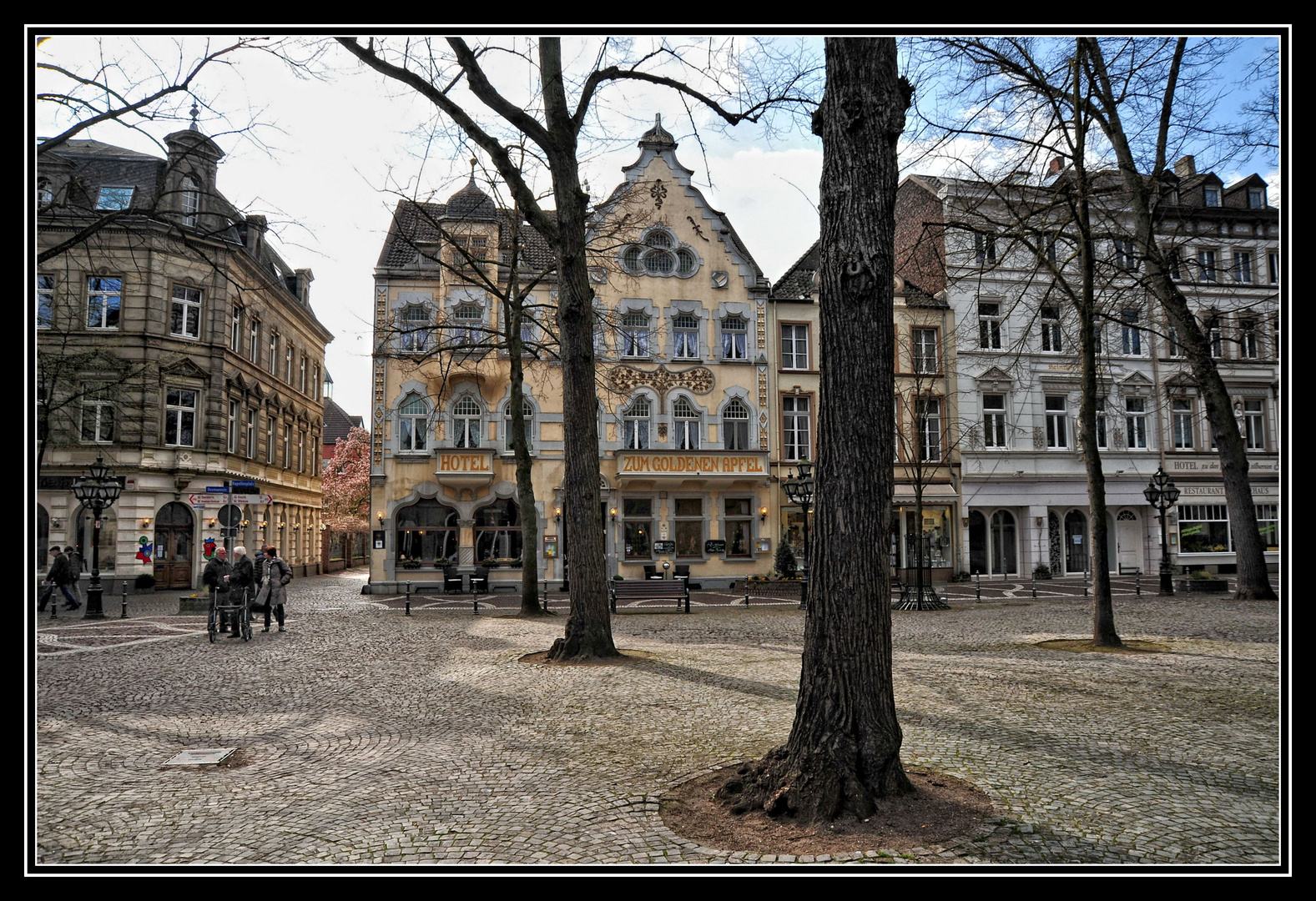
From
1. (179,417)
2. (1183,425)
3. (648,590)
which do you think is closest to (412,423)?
(179,417)

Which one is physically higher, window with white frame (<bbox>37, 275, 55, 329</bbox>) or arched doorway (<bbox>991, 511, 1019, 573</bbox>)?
window with white frame (<bbox>37, 275, 55, 329</bbox>)

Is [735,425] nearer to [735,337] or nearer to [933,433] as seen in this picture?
[735,337]

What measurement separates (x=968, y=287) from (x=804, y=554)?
12832mm

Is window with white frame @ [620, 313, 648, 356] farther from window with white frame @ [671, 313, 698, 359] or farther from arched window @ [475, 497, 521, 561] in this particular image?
arched window @ [475, 497, 521, 561]

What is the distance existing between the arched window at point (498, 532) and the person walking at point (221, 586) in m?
14.3

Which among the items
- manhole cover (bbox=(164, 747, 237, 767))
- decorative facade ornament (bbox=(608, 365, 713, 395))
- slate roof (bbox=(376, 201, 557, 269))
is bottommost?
manhole cover (bbox=(164, 747, 237, 767))

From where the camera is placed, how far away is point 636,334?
3272 cm

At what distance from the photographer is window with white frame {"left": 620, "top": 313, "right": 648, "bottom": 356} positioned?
106 ft

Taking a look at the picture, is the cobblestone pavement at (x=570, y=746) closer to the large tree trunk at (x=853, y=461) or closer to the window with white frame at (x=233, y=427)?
the large tree trunk at (x=853, y=461)

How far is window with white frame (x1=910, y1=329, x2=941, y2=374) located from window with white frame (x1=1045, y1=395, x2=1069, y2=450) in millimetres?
5134

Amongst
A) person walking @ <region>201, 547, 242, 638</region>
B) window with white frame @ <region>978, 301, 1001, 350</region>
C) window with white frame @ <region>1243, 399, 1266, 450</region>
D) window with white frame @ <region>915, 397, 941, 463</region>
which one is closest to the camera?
person walking @ <region>201, 547, 242, 638</region>

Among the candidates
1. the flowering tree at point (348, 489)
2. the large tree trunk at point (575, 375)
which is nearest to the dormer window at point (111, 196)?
the flowering tree at point (348, 489)

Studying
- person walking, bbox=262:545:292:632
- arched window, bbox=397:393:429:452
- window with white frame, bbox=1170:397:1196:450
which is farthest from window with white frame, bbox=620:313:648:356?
window with white frame, bbox=1170:397:1196:450

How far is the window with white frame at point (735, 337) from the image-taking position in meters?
33.2
